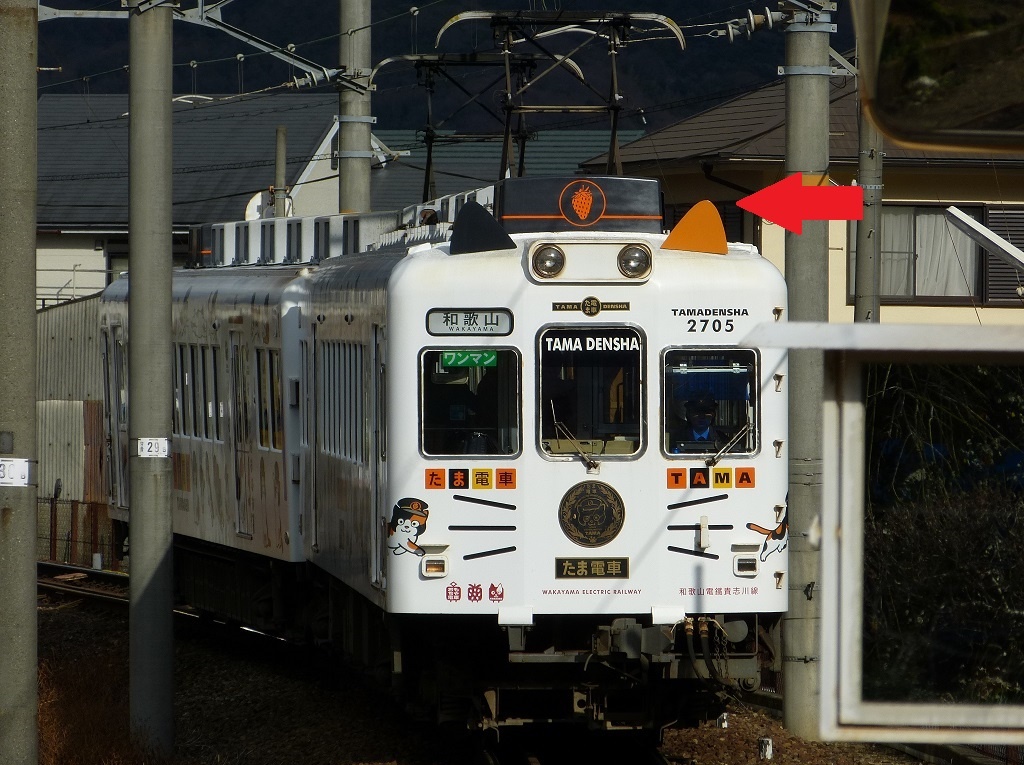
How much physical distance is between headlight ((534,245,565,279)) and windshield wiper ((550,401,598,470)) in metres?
0.72

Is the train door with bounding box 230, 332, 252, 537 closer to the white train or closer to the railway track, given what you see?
the white train

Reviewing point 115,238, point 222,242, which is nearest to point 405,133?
point 115,238

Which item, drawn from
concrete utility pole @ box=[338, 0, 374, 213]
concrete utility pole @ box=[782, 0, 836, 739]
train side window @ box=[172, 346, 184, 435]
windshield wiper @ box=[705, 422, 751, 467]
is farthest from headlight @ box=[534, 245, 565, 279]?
concrete utility pole @ box=[338, 0, 374, 213]

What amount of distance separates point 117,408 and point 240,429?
3.36 metres

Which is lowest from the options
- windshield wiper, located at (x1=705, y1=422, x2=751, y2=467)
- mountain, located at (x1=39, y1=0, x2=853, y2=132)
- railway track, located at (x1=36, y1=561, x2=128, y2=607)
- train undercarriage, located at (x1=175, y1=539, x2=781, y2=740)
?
railway track, located at (x1=36, y1=561, x2=128, y2=607)

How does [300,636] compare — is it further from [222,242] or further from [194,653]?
[222,242]

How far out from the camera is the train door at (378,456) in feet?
30.9

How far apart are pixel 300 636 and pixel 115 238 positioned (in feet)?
103

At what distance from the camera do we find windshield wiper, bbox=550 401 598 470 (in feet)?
30.3

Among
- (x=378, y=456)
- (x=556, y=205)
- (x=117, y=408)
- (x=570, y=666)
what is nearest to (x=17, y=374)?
(x=378, y=456)

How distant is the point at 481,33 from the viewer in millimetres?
95938

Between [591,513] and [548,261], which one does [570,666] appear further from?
[548,261]

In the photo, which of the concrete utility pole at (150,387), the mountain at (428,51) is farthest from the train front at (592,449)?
the mountain at (428,51)

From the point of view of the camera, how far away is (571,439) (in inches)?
366
